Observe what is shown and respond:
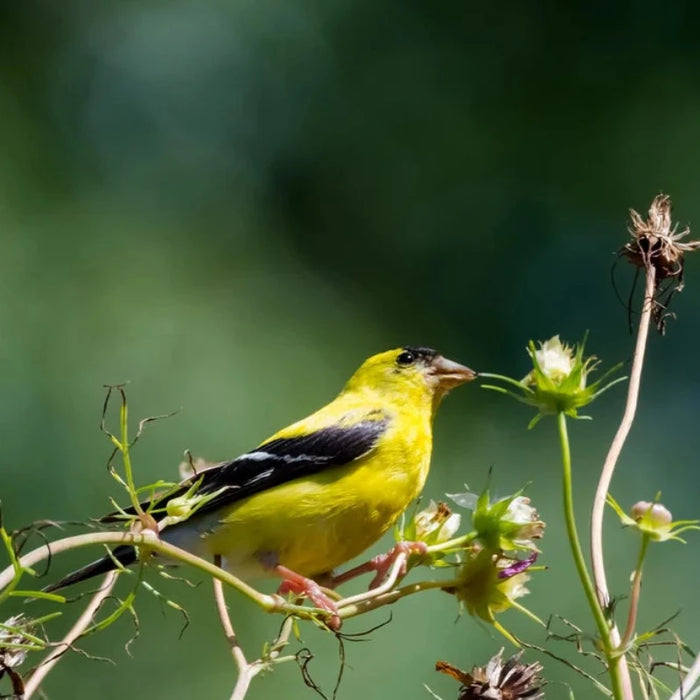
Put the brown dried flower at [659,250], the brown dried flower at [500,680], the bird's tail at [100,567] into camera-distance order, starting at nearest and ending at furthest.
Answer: the brown dried flower at [500,680]
the brown dried flower at [659,250]
the bird's tail at [100,567]

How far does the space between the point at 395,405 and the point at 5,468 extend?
2490 millimetres

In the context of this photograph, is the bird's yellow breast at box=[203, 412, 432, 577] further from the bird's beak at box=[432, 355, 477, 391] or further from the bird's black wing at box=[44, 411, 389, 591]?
the bird's beak at box=[432, 355, 477, 391]

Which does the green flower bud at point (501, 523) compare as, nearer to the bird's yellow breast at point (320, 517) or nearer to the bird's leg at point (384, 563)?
the bird's leg at point (384, 563)

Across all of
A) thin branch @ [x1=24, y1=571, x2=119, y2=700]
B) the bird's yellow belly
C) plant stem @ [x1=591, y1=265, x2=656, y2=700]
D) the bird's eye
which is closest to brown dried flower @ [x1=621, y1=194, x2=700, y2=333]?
plant stem @ [x1=591, y1=265, x2=656, y2=700]

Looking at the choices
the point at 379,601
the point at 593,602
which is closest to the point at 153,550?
the point at 379,601

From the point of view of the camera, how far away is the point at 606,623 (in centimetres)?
101

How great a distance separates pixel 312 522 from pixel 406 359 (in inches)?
23.8

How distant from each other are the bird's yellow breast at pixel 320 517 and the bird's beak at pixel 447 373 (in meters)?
0.29

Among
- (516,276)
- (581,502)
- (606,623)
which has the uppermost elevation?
(606,623)

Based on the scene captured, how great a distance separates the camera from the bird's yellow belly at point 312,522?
2.11 m

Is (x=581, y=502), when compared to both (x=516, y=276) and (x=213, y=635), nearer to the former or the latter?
(x=213, y=635)

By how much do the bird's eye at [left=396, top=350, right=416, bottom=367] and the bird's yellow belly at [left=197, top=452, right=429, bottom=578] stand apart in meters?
0.41

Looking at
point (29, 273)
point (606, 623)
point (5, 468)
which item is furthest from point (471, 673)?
point (29, 273)

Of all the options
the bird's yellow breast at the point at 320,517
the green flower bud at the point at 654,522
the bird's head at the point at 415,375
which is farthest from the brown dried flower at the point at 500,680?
the bird's head at the point at 415,375
